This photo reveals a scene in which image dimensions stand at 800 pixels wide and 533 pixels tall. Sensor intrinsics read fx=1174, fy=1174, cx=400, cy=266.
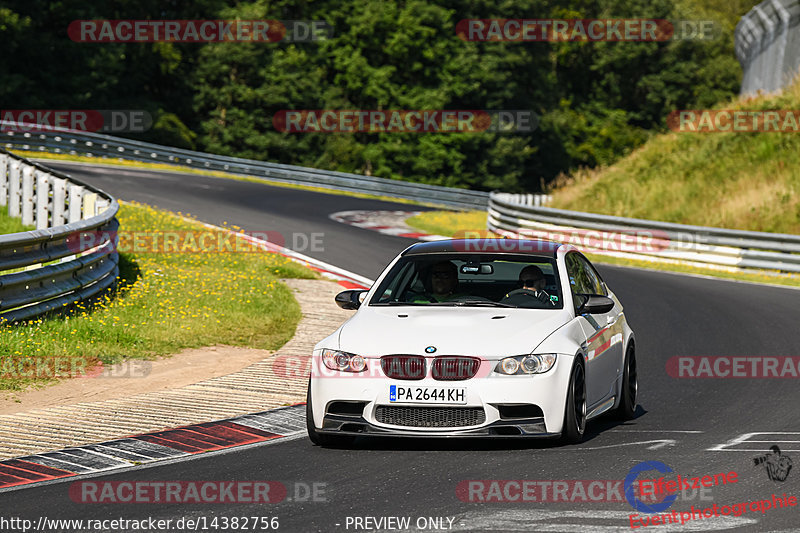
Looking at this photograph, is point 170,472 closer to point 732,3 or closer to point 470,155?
point 470,155

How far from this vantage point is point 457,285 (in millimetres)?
9648

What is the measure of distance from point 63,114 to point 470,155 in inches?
857

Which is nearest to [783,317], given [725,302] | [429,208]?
[725,302]

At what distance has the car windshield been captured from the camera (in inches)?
355

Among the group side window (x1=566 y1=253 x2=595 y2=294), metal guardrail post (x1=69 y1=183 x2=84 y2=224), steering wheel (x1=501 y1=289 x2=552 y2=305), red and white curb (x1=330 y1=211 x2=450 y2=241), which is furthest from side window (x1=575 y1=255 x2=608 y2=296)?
red and white curb (x1=330 y1=211 x2=450 y2=241)

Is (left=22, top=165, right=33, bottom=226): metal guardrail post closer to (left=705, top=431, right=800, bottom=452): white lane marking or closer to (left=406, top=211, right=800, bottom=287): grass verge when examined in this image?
(left=406, top=211, right=800, bottom=287): grass verge

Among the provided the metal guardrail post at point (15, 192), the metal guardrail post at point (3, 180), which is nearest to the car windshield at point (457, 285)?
the metal guardrail post at point (15, 192)

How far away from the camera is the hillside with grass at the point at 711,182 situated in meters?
28.2

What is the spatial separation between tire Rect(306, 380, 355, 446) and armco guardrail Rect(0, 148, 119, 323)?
180 inches

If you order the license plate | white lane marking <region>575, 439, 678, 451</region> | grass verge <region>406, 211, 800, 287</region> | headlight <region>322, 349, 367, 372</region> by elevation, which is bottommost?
grass verge <region>406, 211, 800, 287</region>

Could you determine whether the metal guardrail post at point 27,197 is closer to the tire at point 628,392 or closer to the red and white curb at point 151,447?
the red and white curb at point 151,447

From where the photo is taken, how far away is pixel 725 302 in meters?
18.3

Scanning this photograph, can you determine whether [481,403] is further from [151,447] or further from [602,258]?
[602,258]

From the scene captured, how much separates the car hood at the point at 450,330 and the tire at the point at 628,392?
1228mm
